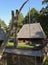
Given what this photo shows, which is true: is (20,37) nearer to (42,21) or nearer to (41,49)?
(42,21)

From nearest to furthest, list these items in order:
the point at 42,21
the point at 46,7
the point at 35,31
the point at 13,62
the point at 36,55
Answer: the point at 36,55, the point at 13,62, the point at 35,31, the point at 46,7, the point at 42,21

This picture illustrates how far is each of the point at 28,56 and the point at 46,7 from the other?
2469 cm

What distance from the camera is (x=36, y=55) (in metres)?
14.9

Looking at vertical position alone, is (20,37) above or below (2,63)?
below

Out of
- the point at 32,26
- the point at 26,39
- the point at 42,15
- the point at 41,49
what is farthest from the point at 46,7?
the point at 41,49

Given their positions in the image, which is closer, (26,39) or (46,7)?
(26,39)

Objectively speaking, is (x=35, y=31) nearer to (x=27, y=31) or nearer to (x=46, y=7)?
(x=27, y=31)

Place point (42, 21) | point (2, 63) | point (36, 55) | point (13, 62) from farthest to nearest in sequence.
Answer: point (42, 21) < point (13, 62) < point (36, 55) < point (2, 63)

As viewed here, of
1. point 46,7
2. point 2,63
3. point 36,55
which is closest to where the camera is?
point 2,63

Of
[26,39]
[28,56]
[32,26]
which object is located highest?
[28,56]

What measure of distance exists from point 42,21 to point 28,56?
2665 centimetres

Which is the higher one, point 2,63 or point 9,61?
point 2,63

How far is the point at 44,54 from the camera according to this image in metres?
15.5

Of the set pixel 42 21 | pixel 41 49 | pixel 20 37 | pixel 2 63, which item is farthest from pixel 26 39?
pixel 2 63
